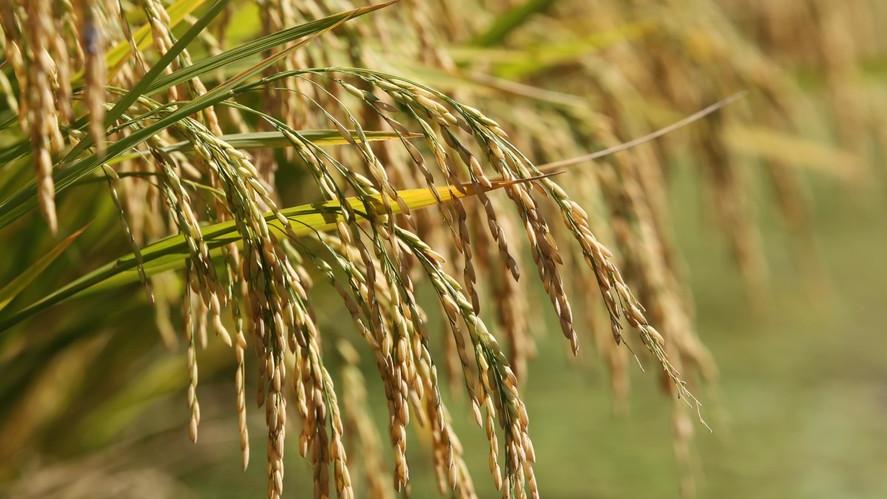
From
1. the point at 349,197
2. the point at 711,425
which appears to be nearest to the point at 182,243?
the point at 349,197

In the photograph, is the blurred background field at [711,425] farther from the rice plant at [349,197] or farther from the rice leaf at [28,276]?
the rice leaf at [28,276]

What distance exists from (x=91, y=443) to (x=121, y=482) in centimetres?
20

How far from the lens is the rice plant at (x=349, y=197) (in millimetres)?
671

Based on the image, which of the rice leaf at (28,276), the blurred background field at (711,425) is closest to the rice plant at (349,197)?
the rice leaf at (28,276)

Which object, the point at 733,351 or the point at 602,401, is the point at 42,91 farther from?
the point at 733,351

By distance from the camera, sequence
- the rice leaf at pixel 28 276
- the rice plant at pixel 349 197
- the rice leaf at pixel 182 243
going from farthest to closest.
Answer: the rice leaf at pixel 28 276
the rice leaf at pixel 182 243
the rice plant at pixel 349 197

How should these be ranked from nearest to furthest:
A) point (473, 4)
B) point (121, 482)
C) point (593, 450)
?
point (473, 4) < point (121, 482) < point (593, 450)

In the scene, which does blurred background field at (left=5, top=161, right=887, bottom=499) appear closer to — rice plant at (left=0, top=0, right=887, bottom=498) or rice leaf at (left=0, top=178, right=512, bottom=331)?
rice plant at (left=0, top=0, right=887, bottom=498)

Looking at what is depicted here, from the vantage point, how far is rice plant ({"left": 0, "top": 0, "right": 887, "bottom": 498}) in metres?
0.67

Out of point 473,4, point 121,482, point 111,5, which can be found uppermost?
point 473,4

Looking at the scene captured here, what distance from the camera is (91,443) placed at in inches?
74.0

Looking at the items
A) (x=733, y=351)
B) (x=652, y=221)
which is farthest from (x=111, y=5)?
(x=733, y=351)

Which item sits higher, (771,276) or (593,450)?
(771,276)

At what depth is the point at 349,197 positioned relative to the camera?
0.81m
